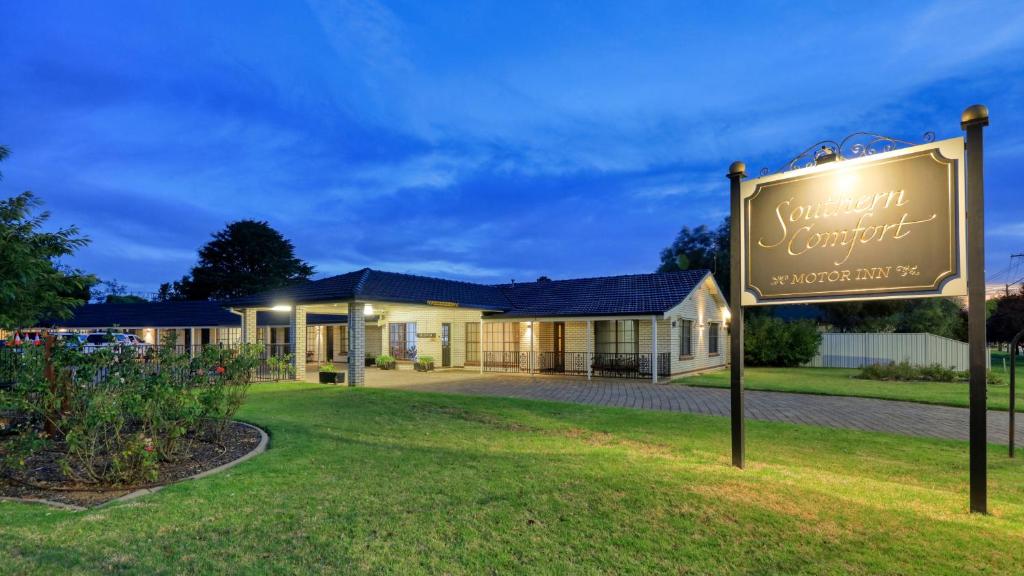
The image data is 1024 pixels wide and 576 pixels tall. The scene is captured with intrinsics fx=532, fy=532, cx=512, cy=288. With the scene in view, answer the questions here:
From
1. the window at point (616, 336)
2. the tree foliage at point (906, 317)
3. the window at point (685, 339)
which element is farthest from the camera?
the tree foliage at point (906, 317)

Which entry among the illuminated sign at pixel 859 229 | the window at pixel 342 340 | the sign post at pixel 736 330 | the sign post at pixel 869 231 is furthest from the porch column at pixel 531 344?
the illuminated sign at pixel 859 229

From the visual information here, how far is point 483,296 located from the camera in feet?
71.0

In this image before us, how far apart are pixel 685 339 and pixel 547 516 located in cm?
1680

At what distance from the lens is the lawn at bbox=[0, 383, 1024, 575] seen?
3.46 metres

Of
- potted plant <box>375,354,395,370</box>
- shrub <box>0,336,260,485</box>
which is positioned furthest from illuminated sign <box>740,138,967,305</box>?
potted plant <box>375,354,395,370</box>

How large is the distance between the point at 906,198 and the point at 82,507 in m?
7.89

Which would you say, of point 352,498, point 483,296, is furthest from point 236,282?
point 352,498

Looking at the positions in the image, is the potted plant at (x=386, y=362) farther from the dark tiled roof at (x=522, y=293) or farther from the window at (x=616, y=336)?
the window at (x=616, y=336)

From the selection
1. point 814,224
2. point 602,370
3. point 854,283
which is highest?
point 814,224

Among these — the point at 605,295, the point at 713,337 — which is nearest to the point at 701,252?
the point at 713,337

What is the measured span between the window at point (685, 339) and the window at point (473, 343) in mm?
8036

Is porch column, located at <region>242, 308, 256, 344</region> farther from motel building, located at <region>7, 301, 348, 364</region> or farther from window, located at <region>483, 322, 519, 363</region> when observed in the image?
window, located at <region>483, 322, 519, 363</region>

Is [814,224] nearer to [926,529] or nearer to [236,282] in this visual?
[926,529]

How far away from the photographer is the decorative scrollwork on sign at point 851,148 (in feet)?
17.3
